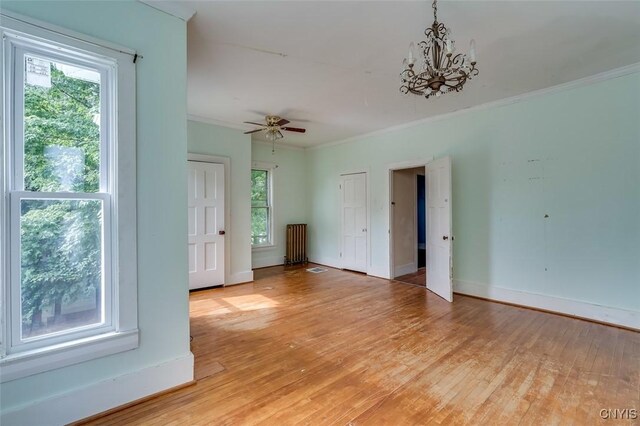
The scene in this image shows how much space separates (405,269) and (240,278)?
124 inches

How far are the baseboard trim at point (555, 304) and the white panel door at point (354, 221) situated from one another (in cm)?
197

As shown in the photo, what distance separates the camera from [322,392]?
6.70ft

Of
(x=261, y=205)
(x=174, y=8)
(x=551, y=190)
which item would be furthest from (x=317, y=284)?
(x=174, y=8)

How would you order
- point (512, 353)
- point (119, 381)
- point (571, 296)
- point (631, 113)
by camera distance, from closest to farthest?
point (119, 381) → point (512, 353) → point (631, 113) → point (571, 296)

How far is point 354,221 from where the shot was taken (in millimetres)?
6039

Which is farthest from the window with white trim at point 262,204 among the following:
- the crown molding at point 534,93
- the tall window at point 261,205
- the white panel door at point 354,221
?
the crown molding at point 534,93

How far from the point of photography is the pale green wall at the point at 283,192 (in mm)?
6324

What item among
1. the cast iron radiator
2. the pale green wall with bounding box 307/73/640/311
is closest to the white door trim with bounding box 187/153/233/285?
the cast iron radiator

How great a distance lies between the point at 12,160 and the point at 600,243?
5.18m

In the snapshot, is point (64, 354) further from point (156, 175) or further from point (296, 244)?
point (296, 244)

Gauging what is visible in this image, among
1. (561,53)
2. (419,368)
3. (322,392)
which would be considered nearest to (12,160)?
(322,392)

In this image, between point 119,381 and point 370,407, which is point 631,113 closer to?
point 370,407

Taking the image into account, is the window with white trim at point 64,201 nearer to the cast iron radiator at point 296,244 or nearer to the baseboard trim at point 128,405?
the baseboard trim at point 128,405

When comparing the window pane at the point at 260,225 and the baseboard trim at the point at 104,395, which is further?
the window pane at the point at 260,225
